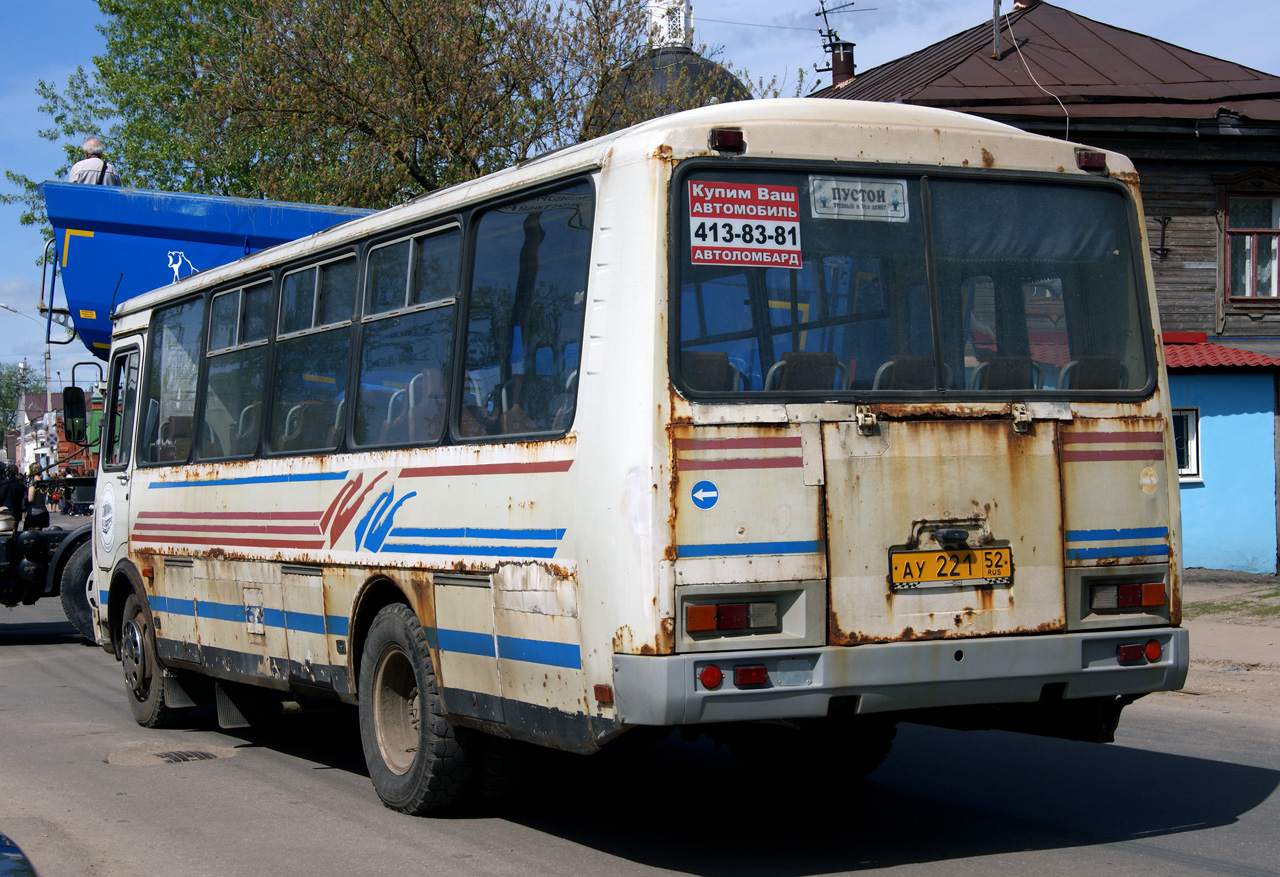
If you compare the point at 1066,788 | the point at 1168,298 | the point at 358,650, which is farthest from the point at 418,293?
the point at 1168,298

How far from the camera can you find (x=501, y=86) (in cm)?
2119

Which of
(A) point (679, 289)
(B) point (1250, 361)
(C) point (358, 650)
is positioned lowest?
(C) point (358, 650)

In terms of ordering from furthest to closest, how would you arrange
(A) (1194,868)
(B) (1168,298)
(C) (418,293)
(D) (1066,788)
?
(B) (1168,298) → (D) (1066,788) → (C) (418,293) → (A) (1194,868)

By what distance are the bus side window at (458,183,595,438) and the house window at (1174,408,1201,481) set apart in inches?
660

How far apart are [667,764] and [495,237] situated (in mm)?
3565

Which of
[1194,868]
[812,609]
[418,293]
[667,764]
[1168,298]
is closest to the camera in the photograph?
[812,609]

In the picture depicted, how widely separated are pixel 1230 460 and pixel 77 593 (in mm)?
15791

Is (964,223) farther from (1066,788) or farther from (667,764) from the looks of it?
(667,764)

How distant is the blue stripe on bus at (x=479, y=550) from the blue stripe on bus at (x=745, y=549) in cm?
69

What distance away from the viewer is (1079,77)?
23953mm

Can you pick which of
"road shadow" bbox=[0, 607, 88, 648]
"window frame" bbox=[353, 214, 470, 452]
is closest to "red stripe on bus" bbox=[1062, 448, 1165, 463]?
"window frame" bbox=[353, 214, 470, 452]

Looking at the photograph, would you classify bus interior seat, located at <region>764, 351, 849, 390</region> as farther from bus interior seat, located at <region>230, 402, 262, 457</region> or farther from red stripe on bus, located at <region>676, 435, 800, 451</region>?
bus interior seat, located at <region>230, 402, 262, 457</region>

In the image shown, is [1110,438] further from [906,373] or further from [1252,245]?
[1252,245]

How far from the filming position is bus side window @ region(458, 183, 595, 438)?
5.68 meters
